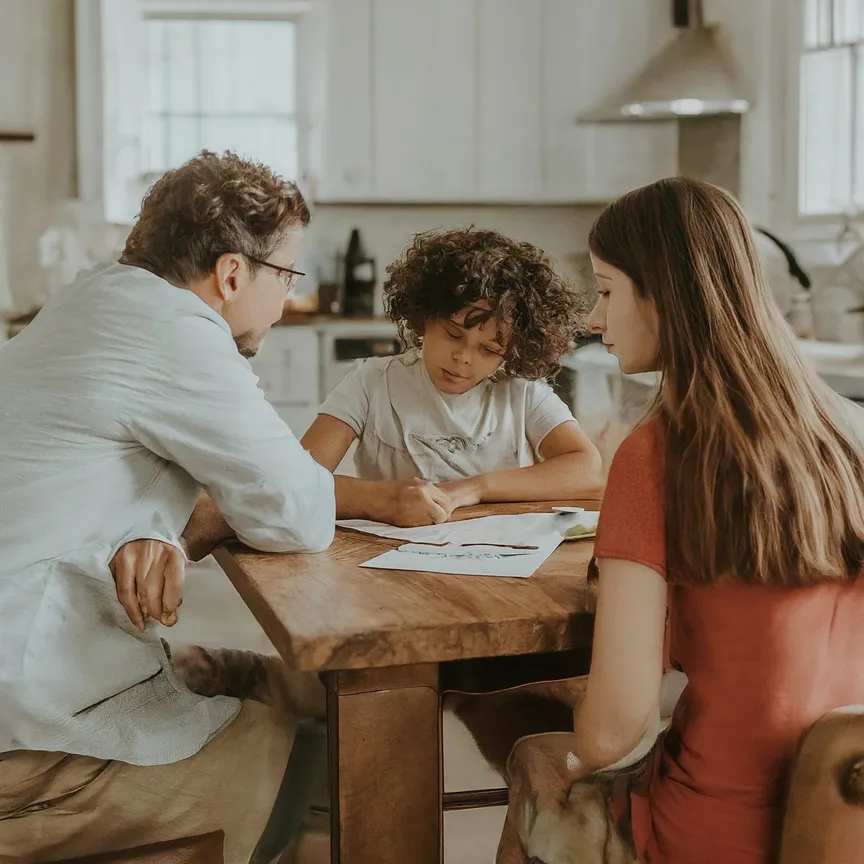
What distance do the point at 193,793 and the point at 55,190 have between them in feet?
13.5

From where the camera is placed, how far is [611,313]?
123 cm

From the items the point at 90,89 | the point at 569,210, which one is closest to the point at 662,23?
the point at 569,210

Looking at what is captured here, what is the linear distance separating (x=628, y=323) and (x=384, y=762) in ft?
1.73

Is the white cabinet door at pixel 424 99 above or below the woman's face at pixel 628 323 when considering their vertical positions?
→ above

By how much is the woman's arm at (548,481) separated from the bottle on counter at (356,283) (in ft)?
9.69

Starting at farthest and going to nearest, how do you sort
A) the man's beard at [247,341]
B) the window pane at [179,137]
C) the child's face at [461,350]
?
the window pane at [179,137]
the child's face at [461,350]
the man's beard at [247,341]

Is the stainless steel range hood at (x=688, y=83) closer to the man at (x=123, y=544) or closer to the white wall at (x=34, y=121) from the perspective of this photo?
the white wall at (x=34, y=121)

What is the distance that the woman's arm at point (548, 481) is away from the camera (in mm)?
1852

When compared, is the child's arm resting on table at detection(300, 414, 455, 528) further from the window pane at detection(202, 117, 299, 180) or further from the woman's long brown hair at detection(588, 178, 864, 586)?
the window pane at detection(202, 117, 299, 180)

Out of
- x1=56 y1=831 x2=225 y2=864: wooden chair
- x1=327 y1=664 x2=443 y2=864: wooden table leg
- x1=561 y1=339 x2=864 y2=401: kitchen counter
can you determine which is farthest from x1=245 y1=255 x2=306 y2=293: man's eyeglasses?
x1=561 y1=339 x2=864 y2=401: kitchen counter

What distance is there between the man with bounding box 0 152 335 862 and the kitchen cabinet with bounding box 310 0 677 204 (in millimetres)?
3555

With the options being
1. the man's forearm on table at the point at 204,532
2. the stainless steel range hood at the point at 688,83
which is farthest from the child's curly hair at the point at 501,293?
the stainless steel range hood at the point at 688,83

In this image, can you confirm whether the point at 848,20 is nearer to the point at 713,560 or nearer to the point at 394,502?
the point at 394,502

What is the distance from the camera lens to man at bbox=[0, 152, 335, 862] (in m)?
1.26
